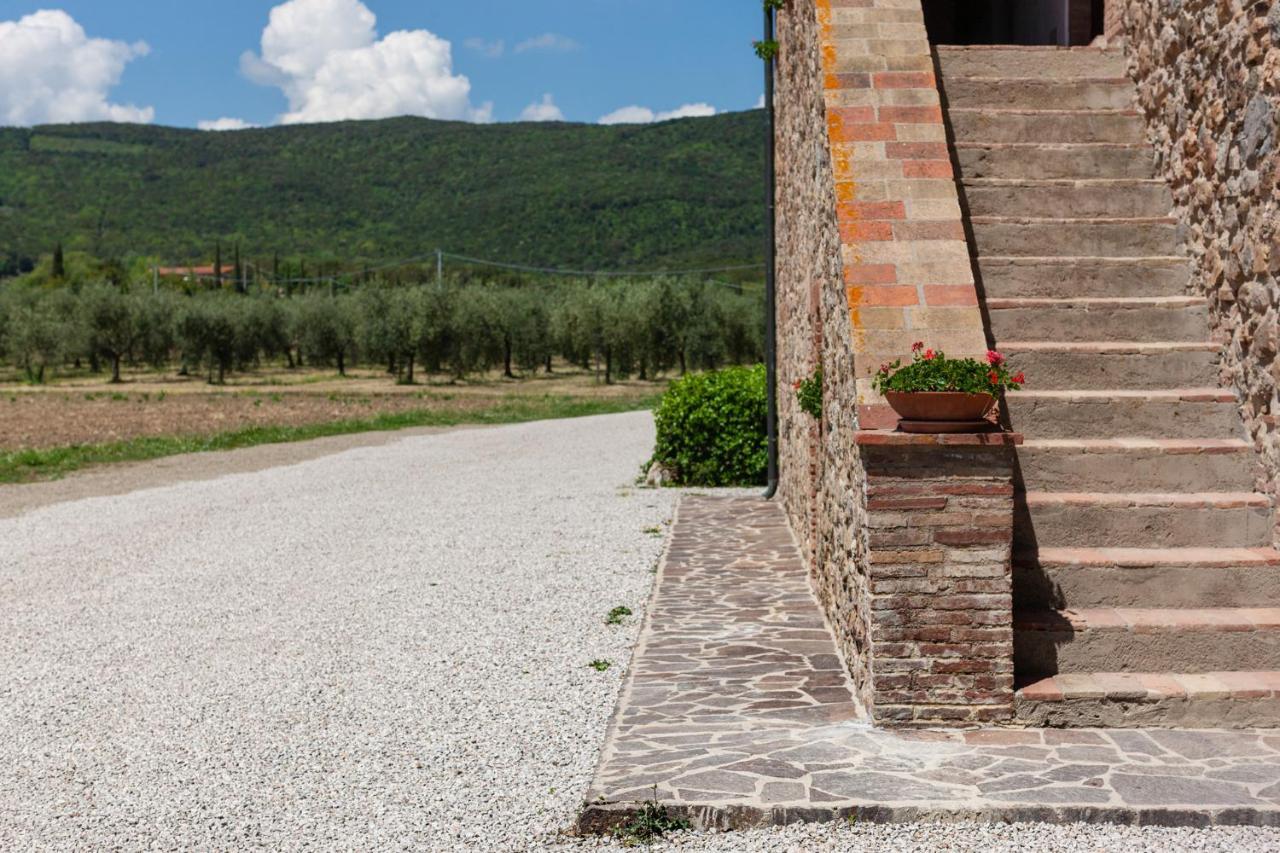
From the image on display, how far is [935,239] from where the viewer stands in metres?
5.22

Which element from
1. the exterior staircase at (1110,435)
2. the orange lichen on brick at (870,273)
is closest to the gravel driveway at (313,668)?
the exterior staircase at (1110,435)

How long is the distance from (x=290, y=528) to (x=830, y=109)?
6.97 metres

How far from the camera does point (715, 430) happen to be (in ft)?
40.7

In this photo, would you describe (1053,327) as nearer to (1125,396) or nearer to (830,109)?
(1125,396)

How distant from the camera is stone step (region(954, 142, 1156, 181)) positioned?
676 cm

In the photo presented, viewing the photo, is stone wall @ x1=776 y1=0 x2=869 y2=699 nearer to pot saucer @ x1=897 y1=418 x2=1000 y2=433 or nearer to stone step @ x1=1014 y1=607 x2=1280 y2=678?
pot saucer @ x1=897 y1=418 x2=1000 y2=433

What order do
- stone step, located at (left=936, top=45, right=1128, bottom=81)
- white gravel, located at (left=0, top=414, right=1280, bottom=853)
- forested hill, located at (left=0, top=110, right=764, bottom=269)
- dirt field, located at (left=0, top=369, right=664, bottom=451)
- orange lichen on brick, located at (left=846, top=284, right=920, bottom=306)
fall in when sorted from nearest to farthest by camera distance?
white gravel, located at (left=0, top=414, right=1280, bottom=853)
orange lichen on brick, located at (left=846, top=284, right=920, bottom=306)
stone step, located at (left=936, top=45, right=1128, bottom=81)
dirt field, located at (left=0, top=369, right=664, bottom=451)
forested hill, located at (left=0, top=110, right=764, bottom=269)

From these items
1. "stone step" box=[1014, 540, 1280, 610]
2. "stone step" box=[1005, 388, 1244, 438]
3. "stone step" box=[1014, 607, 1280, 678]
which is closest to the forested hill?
"stone step" box=[1005, 388, 1244, 438]

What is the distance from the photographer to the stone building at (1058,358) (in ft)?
14.4

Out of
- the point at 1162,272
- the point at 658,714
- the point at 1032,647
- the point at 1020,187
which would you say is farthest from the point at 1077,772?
the point at 1020,187

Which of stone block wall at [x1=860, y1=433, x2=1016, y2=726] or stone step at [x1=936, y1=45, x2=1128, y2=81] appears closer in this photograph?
stone block wall at [x1=860, y1=433, x2=1016, y2=726]

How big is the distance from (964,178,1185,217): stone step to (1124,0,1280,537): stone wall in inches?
5.6

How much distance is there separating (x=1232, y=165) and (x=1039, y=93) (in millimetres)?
2012

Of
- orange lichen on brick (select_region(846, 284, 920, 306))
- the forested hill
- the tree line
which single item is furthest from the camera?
the forested hill
